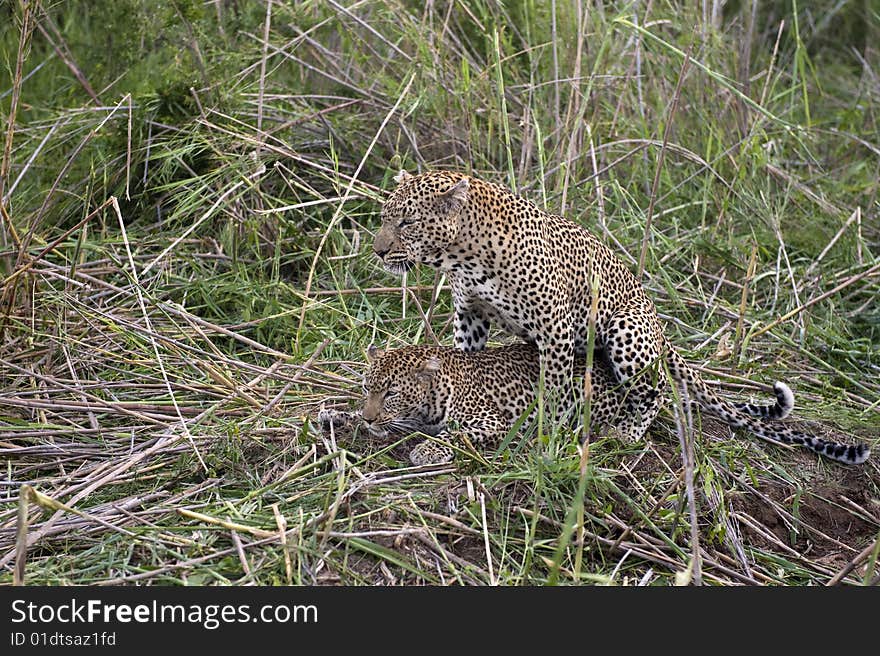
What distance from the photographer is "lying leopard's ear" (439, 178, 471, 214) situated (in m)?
6.21

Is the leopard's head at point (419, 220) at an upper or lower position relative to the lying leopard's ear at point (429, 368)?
upper

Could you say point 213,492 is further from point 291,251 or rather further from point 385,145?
point 385,145

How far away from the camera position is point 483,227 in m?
6.34

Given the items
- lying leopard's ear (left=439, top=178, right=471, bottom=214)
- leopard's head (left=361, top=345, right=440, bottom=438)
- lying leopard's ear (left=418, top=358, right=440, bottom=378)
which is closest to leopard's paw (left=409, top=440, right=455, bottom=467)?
leopard's head (left=361, top=345, right=440, bottom=438)

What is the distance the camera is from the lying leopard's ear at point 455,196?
621 cm

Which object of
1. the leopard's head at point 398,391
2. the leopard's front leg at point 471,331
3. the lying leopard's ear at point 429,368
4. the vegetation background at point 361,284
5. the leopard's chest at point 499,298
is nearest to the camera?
the vegetation background at point 361,284

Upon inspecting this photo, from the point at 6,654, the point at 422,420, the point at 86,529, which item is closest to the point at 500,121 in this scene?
the point at 422,420

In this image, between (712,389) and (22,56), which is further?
(712,389)

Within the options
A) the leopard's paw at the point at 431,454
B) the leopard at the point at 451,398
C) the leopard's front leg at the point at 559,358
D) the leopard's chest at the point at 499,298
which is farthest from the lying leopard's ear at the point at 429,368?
the leopard's front leg at the point at 559,358

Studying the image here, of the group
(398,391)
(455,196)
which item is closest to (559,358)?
(398,391)

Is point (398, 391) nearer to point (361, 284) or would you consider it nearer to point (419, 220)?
point (419, 220)

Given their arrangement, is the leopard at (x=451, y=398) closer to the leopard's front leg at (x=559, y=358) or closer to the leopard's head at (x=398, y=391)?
the leopard's head at (x=398, y=391)

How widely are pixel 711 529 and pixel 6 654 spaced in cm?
316

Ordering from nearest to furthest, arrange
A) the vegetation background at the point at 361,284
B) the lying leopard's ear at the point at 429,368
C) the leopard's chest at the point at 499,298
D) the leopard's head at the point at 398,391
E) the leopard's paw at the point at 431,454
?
the vegetation background at the point at 361,284, the leopard's paw at the point at 431,454, the leopard's head at the point at 398,391, the lying leopard's ear at the point at 429,368, the leopard's chest at the point at 499,298
